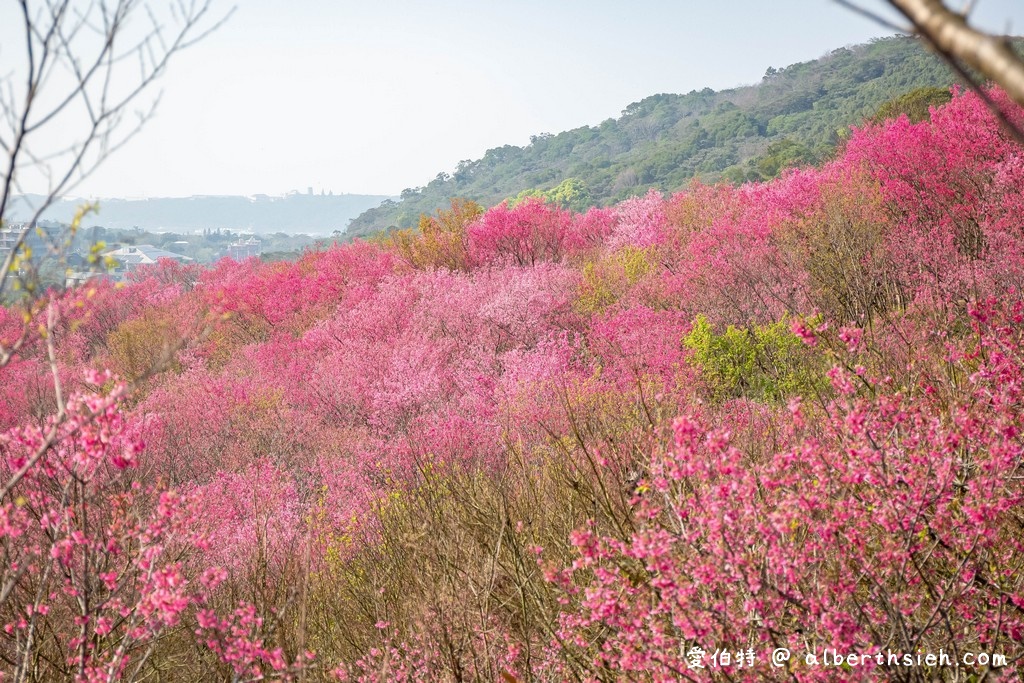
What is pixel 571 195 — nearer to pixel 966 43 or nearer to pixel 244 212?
pixel 966 43

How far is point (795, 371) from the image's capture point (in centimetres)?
992

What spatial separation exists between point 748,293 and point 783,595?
36.8ft

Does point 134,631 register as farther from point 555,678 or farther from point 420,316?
point 420,316

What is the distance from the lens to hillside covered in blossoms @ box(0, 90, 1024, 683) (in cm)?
258

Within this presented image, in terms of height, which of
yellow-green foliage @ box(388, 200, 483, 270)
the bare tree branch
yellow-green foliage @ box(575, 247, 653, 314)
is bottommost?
yellow-green foliage @ box(575, 247, 653, 314)

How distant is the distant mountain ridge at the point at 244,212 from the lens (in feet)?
394

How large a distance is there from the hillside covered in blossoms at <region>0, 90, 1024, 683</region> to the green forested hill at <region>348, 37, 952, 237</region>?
19208 mm

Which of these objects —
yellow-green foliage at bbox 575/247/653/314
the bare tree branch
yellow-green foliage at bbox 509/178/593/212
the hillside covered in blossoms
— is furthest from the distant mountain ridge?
the bare tree branch

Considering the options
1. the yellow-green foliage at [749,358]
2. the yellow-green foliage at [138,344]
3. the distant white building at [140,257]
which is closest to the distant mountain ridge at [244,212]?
the distant white building at [140,257]

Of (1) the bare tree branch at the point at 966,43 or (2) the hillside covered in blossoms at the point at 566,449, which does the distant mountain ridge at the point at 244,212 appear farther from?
(1) the bare tree branch at the point at 966,43

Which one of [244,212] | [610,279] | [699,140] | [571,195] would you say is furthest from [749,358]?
[244,212]

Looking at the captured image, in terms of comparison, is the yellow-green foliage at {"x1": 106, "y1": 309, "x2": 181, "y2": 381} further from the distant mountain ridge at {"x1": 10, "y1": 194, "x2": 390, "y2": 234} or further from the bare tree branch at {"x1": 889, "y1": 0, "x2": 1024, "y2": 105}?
the distant mountain ridge at {"x1": 10, "y1": 194, "x2": 390, "y2": 234}

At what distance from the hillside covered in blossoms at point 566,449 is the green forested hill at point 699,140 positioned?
63.0ft

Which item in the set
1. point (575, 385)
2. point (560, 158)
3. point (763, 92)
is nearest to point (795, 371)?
point (575, 385)
